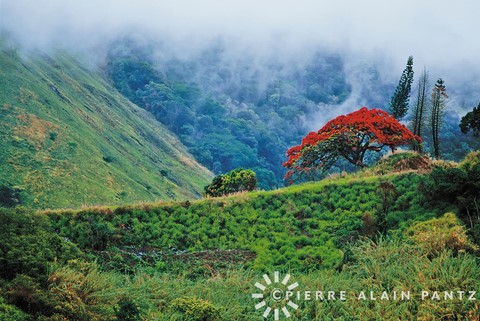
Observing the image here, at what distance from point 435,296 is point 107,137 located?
8290 cm

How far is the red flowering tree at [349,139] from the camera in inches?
1253

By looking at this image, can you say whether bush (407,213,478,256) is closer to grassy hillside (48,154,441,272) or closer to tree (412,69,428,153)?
grassy hillside (48,154,441,272)

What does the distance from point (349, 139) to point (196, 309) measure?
21.3 m

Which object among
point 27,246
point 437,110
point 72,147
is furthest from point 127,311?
point 72,147

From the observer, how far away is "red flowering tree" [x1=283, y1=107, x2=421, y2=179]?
31828 mm

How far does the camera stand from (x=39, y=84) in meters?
84.3

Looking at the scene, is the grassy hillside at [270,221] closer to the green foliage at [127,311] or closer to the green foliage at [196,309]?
the green foliage at [196,309]

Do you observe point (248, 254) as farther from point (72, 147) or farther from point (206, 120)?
point (206, 120)

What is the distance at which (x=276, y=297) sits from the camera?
48.4 feet

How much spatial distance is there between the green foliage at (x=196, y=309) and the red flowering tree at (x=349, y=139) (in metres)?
19.6

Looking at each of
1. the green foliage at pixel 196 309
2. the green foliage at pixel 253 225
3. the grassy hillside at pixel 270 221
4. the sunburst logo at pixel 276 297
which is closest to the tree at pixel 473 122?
the grassy hillside at pixel 270 221

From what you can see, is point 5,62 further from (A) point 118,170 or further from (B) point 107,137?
(A) point 118,170

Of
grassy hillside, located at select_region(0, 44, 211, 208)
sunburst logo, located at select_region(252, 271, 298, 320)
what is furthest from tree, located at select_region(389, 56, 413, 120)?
grassy hillside, located at select_region(0, 44, 211, 208)

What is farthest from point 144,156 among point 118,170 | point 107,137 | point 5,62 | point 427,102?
point 427,102
